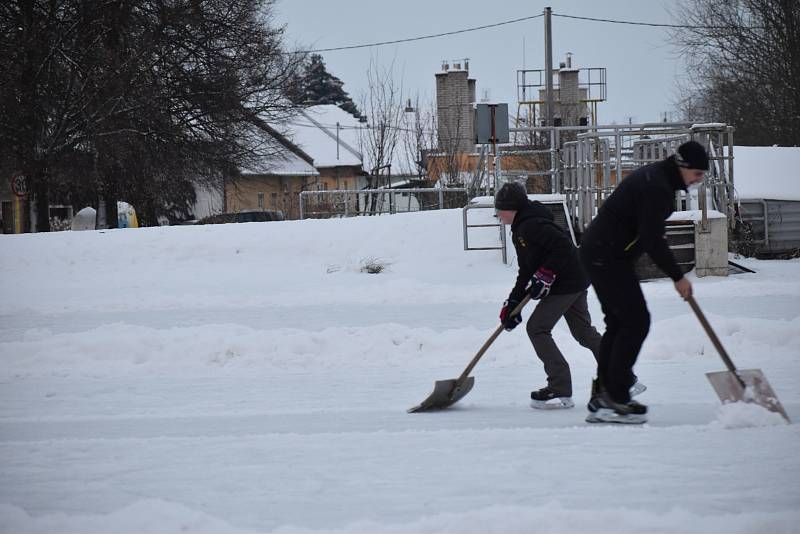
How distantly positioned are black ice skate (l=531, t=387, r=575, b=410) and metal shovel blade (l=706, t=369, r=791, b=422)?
1127 millimetres

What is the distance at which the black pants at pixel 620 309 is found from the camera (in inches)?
239

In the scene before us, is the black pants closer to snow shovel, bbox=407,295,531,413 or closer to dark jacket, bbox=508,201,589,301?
dark jacket, bbox=508,201,589,301

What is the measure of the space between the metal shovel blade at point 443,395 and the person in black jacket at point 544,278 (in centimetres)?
51

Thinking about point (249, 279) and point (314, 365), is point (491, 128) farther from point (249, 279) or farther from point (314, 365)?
point (314, 365)

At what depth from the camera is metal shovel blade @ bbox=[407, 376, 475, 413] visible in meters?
6.95

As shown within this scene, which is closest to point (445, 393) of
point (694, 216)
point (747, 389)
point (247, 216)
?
point (747, 389)

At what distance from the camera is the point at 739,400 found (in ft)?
19.7

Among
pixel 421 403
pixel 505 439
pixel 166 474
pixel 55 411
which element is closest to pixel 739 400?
pixel 505 439

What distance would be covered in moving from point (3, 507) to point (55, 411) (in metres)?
2.69

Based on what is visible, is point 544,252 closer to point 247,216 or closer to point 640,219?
point 640,219

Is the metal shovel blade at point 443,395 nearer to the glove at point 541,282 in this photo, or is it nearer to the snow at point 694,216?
the glove at point 541,282

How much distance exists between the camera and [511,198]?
6.81 metres

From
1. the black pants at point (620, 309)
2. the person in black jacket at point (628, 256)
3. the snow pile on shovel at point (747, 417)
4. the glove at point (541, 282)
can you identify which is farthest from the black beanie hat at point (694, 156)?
the snow pile on shovel at point (747, 417)

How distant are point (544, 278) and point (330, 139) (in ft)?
176
